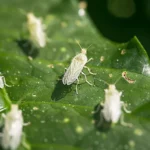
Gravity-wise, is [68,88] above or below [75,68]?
below

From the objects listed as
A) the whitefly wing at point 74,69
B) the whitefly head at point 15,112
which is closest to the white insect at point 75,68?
the whitefly wing at point 74,69

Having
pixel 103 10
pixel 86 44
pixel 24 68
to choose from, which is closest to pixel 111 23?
pixel 103 10

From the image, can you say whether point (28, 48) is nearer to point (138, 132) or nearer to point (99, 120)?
point (99, 120)

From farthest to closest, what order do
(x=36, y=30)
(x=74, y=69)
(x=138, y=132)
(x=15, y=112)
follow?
(x=36, y=30) < (x=74, y=69) < (x=15, y=112) < (x=138, y=132)

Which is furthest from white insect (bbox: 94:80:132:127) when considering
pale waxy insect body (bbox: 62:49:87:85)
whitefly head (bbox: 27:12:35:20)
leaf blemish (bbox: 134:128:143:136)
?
whitefly head (bbox: 27:12:35:20)

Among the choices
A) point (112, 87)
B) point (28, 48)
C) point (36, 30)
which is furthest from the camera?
point (36, 30)

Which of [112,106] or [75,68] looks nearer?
[112,106]

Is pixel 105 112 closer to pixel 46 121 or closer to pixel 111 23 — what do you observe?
pixel 46 121

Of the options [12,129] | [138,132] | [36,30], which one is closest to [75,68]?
[12,129]
